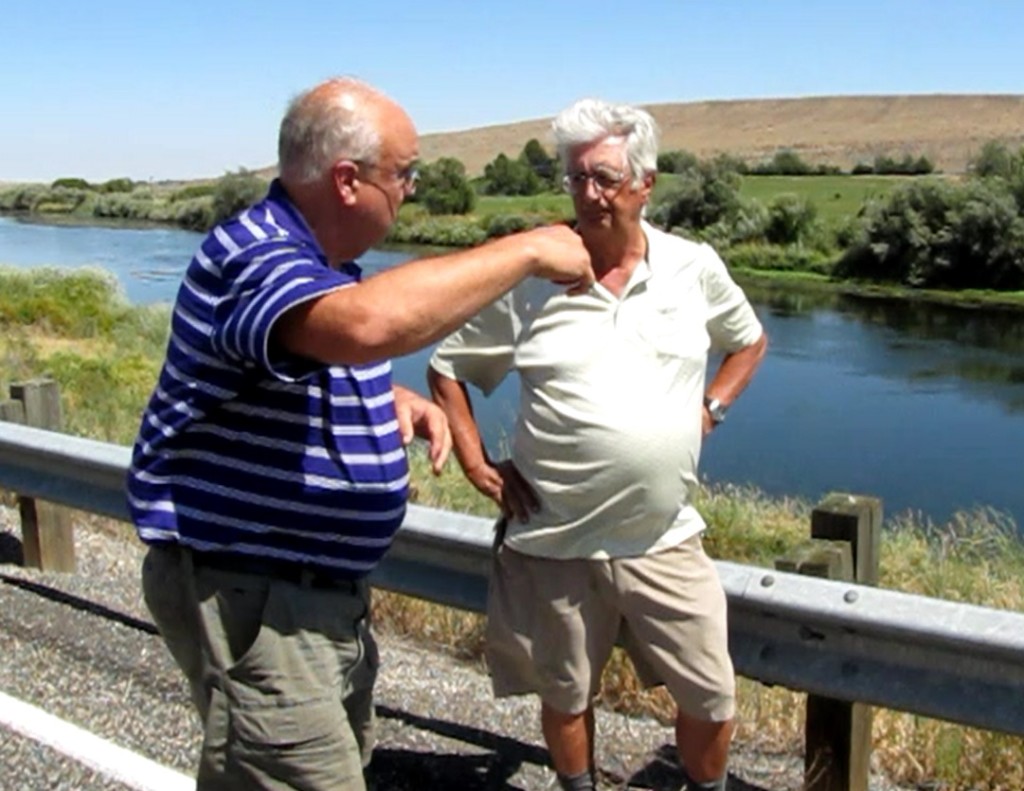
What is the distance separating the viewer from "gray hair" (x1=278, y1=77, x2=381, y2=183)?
2.43m

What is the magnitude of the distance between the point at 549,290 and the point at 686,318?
1.06ft

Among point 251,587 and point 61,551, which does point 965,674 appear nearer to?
point 251,587

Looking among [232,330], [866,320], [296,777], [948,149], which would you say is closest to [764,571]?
[296,777]

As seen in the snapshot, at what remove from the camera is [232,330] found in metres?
2.34

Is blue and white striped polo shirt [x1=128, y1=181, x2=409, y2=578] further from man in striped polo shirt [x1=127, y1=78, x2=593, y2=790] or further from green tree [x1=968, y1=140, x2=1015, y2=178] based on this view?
green tree [x1=968, y1=140, x2=1015, y2=178]

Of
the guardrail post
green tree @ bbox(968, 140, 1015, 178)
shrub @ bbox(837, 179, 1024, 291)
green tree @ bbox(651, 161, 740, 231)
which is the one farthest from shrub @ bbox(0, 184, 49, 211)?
the guardrail post

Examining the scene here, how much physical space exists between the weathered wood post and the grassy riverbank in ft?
1.17

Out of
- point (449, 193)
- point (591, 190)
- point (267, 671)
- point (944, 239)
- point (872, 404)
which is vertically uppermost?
point (591, 190)

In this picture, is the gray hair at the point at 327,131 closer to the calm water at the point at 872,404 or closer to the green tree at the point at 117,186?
the calm water at the point at 872,404

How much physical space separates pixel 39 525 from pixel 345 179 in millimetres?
3507

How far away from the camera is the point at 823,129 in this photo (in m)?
102

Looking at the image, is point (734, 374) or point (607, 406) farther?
point (734, 374)

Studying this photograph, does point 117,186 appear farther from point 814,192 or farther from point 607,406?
point 607,406

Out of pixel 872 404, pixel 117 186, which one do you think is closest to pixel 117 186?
pixel 117 186
